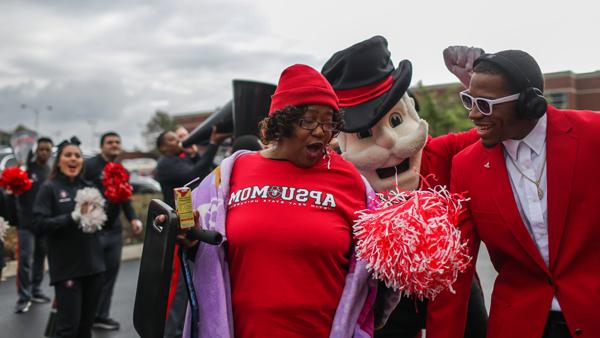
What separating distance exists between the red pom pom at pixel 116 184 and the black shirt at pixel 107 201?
114mm

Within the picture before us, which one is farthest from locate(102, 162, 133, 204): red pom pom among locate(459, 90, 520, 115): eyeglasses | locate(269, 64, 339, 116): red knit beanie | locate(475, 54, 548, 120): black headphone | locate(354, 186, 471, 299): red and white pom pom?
locate(475, 54, 548, 120): black headphone

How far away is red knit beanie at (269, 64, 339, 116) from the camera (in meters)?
2.74

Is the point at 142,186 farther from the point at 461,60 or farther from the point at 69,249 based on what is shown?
the point at 461,60

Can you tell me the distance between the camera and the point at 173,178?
22.3 feet

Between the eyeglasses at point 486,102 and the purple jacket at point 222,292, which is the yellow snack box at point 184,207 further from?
the eyeglasses at point 486,102

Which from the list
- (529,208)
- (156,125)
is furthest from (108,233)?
(156,125)

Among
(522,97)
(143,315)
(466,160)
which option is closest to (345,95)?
(466,160)

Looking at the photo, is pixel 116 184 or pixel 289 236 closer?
pixel 289 236

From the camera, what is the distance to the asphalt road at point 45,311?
6758mm

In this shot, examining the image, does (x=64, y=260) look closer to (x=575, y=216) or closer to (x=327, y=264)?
(x=327, y=264)

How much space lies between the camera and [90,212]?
5.38 metres

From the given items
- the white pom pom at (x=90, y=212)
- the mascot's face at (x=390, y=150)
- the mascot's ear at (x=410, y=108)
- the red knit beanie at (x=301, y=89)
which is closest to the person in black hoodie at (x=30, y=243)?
the white pom pom at (x=90, y=212)

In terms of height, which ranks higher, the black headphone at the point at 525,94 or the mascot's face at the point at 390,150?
the black headphone at the point at 525,94

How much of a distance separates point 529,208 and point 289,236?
1061mm
